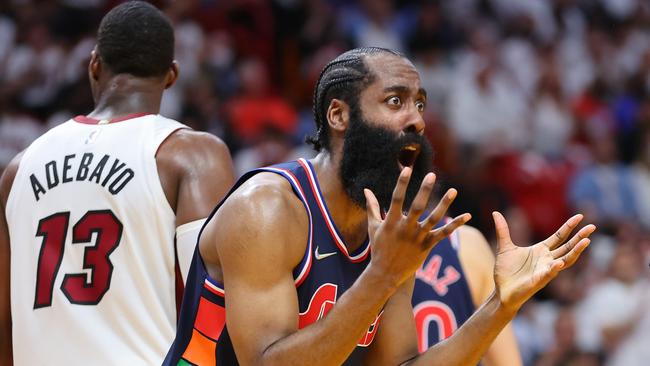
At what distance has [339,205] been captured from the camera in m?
3.74

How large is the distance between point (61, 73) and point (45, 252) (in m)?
6.29

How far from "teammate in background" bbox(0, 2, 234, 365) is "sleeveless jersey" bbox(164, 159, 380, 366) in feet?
1.13

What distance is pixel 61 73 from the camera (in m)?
10.0

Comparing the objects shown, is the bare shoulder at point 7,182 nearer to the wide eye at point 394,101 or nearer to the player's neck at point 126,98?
the player's neck at point 126,98

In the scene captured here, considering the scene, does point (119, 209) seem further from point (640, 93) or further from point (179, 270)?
point (640, 93)

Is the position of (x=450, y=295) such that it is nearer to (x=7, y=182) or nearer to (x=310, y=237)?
(x=310, y=237)

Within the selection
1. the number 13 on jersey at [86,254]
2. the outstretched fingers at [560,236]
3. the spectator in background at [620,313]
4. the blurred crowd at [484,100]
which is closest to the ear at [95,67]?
the number 13 on jersey at [86,254]

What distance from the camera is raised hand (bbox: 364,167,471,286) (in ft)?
10.0

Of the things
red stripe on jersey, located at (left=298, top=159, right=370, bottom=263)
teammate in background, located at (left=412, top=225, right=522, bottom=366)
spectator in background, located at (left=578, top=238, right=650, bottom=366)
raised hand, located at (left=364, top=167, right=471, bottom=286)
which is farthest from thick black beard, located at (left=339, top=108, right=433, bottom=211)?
spectator in background, located at (left=578, top=238, right=650, bottom=366)

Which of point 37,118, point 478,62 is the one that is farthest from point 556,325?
point 37,118

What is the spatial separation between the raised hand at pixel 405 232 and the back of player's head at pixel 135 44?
1501 millimetres

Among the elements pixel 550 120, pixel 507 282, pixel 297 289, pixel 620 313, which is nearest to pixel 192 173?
pixel 297 289

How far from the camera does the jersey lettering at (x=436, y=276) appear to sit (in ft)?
15.9

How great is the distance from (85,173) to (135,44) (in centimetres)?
59
